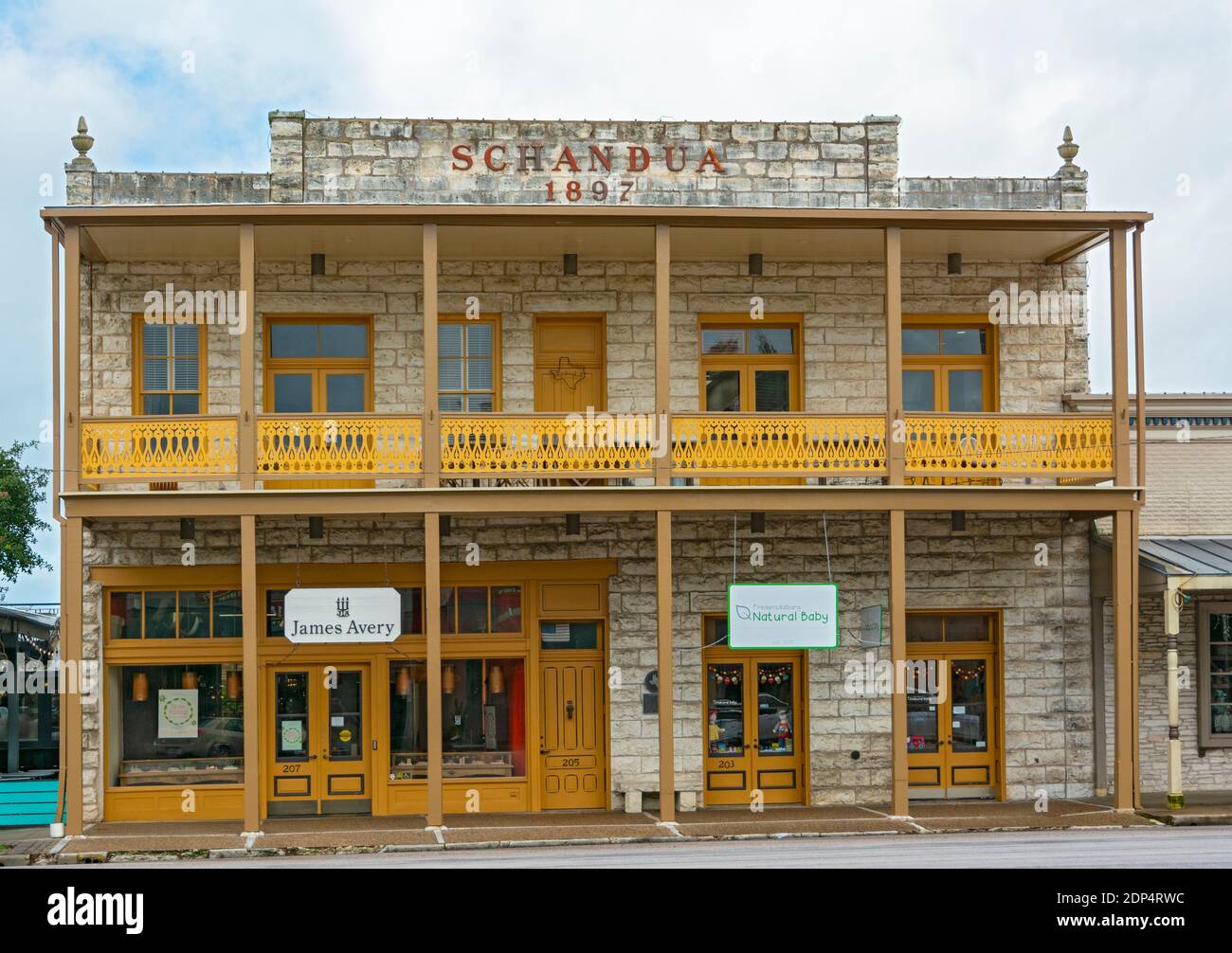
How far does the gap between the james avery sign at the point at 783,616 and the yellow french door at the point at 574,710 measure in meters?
2.15

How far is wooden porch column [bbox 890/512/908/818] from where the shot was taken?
1697 centimetres

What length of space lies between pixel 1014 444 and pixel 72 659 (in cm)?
1172

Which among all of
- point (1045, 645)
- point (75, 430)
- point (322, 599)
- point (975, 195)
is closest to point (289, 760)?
point (322, 599)

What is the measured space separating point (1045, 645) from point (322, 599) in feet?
30.9

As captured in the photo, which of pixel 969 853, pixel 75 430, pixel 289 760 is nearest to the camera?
pixel 969 853

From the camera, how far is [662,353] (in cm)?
1708

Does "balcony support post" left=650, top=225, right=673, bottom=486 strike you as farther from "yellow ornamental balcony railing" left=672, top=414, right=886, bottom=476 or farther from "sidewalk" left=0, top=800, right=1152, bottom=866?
"sidewalk" left=0, top=800, right=1152, bottom=866

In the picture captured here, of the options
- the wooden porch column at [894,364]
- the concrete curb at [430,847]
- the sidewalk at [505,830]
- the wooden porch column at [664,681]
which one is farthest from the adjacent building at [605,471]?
the concrete curb at [430,847]

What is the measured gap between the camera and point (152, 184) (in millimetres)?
18578

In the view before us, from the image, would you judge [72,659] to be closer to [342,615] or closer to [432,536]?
[342,615]

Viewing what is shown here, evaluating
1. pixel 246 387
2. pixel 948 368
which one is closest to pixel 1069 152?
pixel 948 368

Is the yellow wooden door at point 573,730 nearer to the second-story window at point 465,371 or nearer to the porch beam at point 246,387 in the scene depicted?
the second-story window at point 465,371

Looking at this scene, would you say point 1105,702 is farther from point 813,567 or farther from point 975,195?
point 975,195

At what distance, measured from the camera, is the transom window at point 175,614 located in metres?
18.4
